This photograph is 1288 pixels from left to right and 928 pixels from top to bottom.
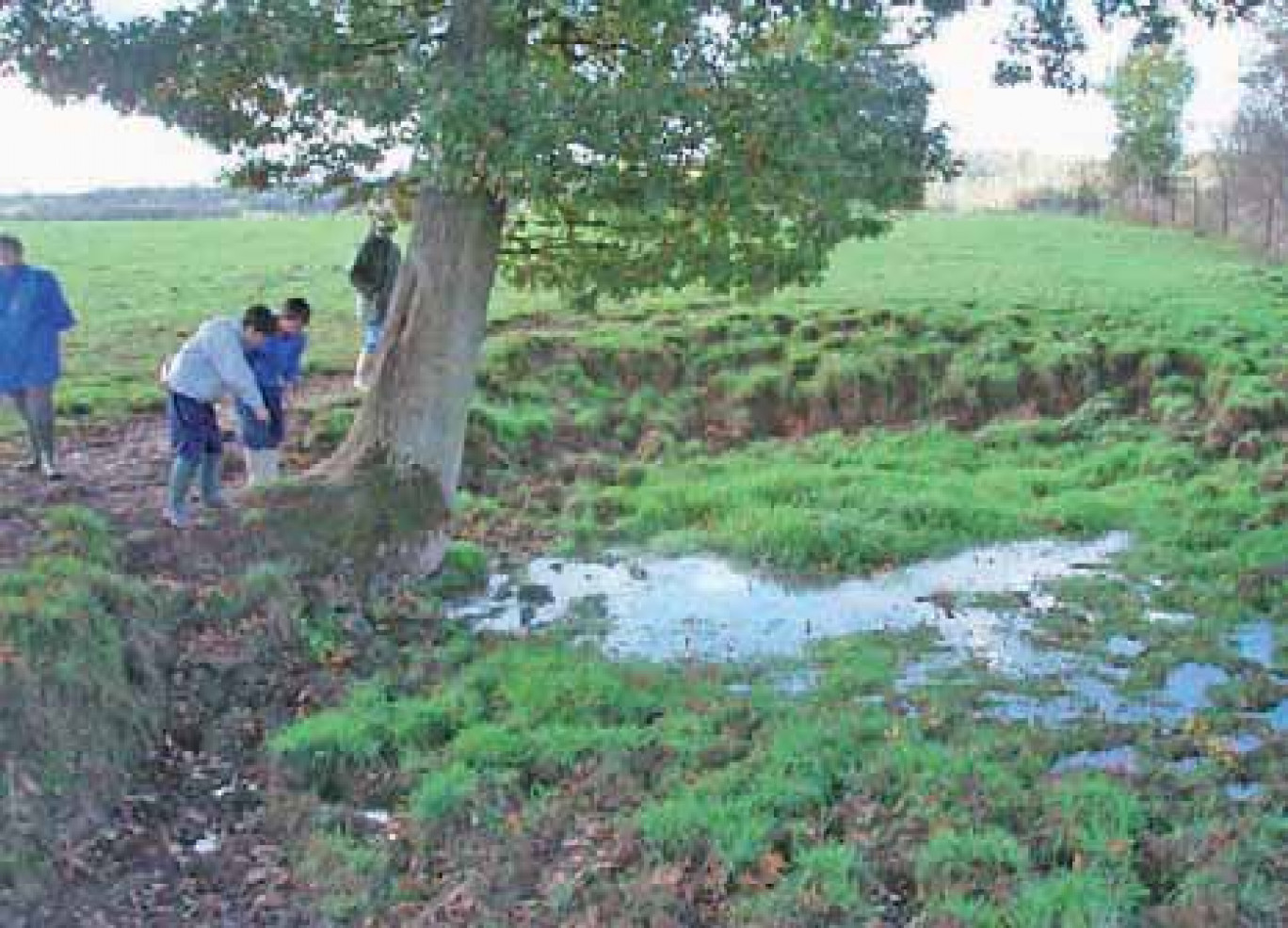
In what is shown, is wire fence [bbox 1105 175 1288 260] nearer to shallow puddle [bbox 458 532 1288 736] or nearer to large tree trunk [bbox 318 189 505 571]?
shallow puddle [bbox 458 532 1288 736]

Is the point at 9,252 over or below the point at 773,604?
over

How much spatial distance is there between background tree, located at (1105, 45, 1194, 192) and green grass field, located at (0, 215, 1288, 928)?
27.0 metres

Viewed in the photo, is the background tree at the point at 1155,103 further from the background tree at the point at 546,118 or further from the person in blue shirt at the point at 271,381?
the person in blue shirt at the point at 271,381

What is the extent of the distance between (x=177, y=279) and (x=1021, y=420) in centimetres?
1645

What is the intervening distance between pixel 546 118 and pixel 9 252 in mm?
4775

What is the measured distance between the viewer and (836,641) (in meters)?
9.20

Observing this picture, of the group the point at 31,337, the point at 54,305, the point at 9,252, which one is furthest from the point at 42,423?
the point at 9,252

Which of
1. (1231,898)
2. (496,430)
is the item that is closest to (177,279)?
(496,430)

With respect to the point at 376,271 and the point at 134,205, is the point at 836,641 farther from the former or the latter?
the point at 134,205

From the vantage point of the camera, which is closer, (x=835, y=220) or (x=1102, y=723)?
(x=1102, y=723)

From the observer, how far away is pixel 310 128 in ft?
32.4

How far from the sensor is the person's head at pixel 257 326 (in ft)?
32.5

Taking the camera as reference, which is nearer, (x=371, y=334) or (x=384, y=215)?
(x=384, y=215)

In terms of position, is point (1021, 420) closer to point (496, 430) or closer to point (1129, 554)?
point (1129, 554)
